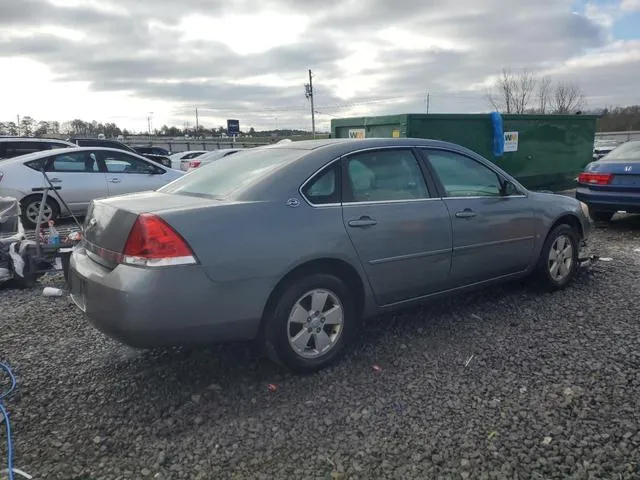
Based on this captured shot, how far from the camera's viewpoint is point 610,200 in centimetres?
808

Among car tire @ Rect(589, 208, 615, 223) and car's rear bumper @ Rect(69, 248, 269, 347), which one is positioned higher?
car's rear bumper @ Rect(69, 248, 269, 347)

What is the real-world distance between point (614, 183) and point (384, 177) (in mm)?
5901

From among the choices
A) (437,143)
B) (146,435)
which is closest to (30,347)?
(146,435)

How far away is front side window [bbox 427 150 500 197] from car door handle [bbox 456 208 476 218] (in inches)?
5.5

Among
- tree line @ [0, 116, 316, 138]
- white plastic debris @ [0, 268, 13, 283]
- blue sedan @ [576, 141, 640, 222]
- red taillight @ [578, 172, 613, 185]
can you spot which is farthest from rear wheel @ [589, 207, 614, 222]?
tree line @ [0, 116, 316, 138]

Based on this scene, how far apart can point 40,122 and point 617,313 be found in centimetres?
7875

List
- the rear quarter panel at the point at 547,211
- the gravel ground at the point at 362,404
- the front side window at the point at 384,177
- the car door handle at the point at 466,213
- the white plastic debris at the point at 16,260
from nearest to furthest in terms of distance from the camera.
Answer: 1. the gravel ground at the point at 362,404
2. the front side window at the point at 384,177
3. the car door handle at the point at 466,213
4. the rear quarter panel at the point at 547,211
5. the white plastic debris at the point at 16,260

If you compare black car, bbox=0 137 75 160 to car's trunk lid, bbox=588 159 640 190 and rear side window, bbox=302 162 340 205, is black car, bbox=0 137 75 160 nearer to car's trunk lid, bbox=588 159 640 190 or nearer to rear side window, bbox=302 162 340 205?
rear side window, bbox=302 162 340 205

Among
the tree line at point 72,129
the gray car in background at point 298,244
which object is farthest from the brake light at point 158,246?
the tree line at point 72,129

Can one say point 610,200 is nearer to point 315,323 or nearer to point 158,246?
point 315,323

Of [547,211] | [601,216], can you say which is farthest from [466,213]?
[601,216]

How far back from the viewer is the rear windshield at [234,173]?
11.2 ft

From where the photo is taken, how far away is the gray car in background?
114 inches

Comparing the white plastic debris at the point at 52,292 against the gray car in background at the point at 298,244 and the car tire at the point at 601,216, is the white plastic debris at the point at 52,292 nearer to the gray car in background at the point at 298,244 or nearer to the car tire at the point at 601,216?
the gray car in background at the point at 298,244
